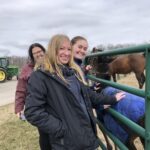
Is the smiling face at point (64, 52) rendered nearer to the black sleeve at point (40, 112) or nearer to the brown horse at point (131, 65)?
the black sleeve at point (40, 112)

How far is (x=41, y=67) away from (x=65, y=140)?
1.85 ft

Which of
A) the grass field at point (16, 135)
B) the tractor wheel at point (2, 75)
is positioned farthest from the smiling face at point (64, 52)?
the tractor wheel at point (2, 75)

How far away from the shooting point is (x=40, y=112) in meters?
2.76

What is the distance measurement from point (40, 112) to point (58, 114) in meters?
0.13

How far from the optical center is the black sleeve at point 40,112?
2736 millimetres

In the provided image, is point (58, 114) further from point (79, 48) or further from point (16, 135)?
point (16, 135)

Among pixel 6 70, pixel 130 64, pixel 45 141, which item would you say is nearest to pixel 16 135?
pixel 45 141

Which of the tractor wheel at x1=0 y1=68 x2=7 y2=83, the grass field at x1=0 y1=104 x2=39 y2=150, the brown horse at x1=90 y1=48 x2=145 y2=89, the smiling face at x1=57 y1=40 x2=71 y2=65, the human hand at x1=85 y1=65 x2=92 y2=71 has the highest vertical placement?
the smiling face at x1=57 y1=40 x2=71 y2=65

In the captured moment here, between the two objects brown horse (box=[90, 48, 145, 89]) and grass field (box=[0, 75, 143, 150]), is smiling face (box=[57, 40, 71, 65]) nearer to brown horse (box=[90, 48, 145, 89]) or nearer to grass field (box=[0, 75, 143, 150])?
grass field (box=[0, 75, 143, 150])

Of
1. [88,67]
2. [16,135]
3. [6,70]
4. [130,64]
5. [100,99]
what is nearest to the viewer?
[100,99]

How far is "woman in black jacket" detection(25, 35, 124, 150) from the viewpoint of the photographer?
2.76 metres

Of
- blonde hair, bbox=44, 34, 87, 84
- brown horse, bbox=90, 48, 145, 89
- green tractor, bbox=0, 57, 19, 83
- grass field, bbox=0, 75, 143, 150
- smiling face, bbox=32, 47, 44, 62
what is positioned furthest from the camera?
green tractor, bbox=0, 57, 19, 83

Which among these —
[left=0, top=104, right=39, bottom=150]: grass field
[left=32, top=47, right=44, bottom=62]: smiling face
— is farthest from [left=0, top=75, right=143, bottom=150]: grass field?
[left=32, top=47, right=44, bottom=62]: smiling face

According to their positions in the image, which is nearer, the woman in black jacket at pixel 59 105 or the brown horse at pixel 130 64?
the woman in black jacket at pixel 59 105
